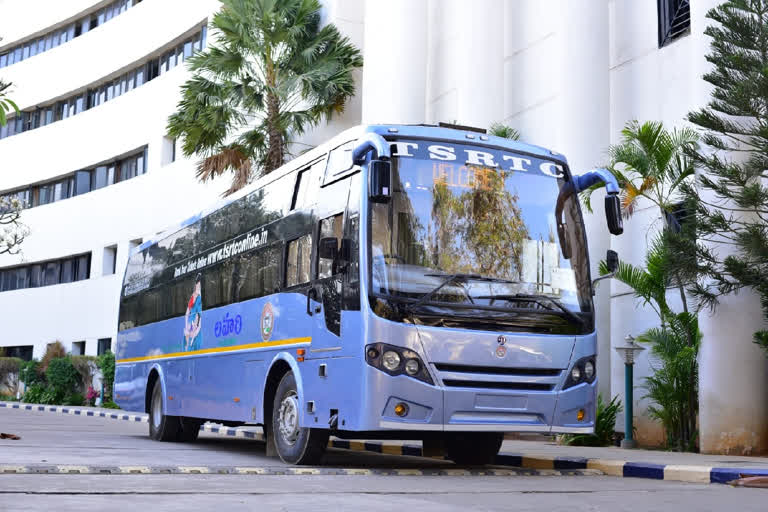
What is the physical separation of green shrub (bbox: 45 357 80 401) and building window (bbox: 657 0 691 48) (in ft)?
80.4

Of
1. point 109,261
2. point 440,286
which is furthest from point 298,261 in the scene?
point 109,261

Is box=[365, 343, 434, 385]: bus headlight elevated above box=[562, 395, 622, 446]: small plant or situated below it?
above

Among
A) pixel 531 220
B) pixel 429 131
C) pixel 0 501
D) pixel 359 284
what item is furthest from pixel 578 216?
pixel 0 501

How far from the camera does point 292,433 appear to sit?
37.2ft

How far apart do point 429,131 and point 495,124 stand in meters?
10.2

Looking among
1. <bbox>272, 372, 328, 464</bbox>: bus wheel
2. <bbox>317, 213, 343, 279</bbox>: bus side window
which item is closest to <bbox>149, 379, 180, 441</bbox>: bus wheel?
<bbox>272, 372, 328, 464</bbox>: bus wheel

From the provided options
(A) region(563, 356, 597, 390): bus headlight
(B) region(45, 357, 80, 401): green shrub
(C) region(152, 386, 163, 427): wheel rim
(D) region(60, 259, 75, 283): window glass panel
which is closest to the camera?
(A) region(563, 356, 597, 390): bus headlight

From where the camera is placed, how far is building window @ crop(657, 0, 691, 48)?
58.4ft

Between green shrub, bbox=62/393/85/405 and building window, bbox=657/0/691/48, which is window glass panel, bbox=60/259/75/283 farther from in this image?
building window, bbox=657/0/691/48

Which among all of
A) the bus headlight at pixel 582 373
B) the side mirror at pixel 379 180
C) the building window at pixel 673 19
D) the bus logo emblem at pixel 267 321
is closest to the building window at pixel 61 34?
the building window at pixel 673 19

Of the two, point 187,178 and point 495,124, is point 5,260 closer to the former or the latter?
point 187,178

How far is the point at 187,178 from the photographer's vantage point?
34844 millimetres

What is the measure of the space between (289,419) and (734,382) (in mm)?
6228

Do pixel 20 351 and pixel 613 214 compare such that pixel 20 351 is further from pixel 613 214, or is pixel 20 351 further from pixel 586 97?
pixel 613 214
